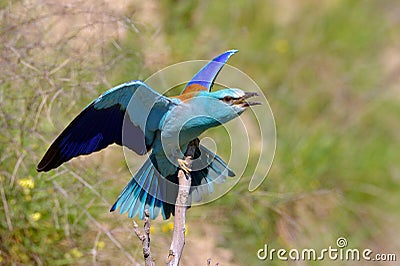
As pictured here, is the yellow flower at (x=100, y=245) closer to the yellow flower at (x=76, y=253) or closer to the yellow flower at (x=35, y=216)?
the yellow flower at (x=76, y=253)

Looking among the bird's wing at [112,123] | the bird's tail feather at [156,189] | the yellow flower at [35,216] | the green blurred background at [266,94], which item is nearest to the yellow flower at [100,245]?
the green blurred background at [266,94]

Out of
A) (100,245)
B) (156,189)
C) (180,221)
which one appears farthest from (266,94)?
(180,221)

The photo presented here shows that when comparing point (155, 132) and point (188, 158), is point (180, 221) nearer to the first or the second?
point (188, 158)

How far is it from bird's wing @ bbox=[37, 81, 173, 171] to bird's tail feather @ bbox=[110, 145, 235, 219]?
130mm

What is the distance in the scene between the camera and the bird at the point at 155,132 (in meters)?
2.48

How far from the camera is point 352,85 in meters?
5.60

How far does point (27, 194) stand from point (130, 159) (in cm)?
48

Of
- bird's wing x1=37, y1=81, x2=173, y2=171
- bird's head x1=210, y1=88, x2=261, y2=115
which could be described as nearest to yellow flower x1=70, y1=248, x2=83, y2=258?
bird's wing x1=37, y1=81, x2=173, y2=171

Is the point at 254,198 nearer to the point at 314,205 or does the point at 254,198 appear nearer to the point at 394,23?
the point at 314,205

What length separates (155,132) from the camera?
8.98 ft

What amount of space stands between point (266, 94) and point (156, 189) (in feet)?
7.59

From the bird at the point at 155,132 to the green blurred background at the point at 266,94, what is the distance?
0.49 meters

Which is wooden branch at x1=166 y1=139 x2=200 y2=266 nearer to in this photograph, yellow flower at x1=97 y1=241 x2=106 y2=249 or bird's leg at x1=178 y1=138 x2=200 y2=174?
bird's leg at x1=178 y1=138 x2=200 y2=174

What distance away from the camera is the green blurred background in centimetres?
328
